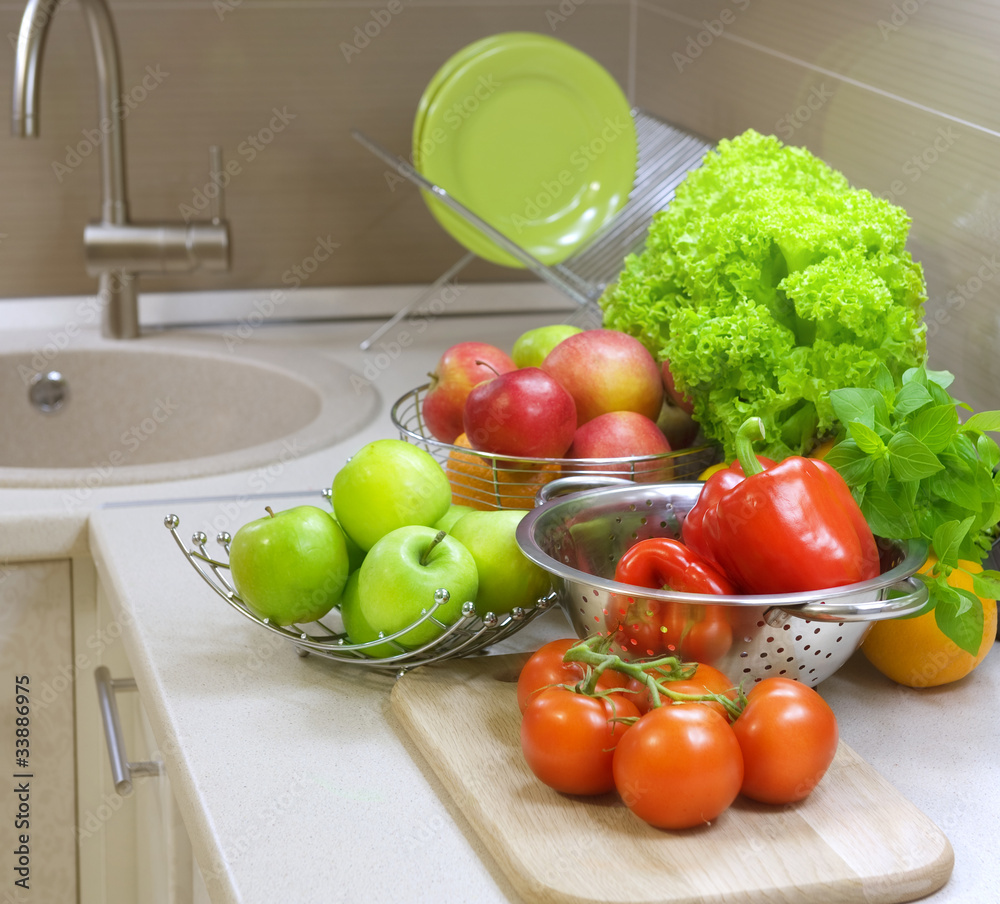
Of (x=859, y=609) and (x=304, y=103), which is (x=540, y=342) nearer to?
(x=859, y=609)

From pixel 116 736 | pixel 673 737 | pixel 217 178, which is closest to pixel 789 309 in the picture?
pixel 673 737

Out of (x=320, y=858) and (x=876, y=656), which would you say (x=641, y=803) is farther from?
(x=876, y=656)

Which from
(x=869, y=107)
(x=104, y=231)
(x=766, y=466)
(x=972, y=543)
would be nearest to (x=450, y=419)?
(x=766, y=466)

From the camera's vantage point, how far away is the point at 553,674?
2.28ft

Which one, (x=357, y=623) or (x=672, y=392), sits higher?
(x=672, y=392)

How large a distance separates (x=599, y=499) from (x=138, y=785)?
0.53m

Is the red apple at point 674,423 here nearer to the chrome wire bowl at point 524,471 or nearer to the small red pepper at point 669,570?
the chrome wire bowl at point 524,471

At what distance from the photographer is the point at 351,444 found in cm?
130

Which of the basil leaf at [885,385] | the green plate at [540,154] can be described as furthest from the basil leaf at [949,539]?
the green plate at [540,154]

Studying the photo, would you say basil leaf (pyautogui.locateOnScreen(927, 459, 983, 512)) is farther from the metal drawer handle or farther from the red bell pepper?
the metal drawer handle

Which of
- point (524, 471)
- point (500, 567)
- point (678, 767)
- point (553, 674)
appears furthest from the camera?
point (524, 471)

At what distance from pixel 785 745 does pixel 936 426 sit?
0.83 feet

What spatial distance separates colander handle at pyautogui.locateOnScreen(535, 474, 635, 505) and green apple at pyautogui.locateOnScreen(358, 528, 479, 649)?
3.8 inches

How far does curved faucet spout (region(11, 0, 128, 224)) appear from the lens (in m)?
1.32
